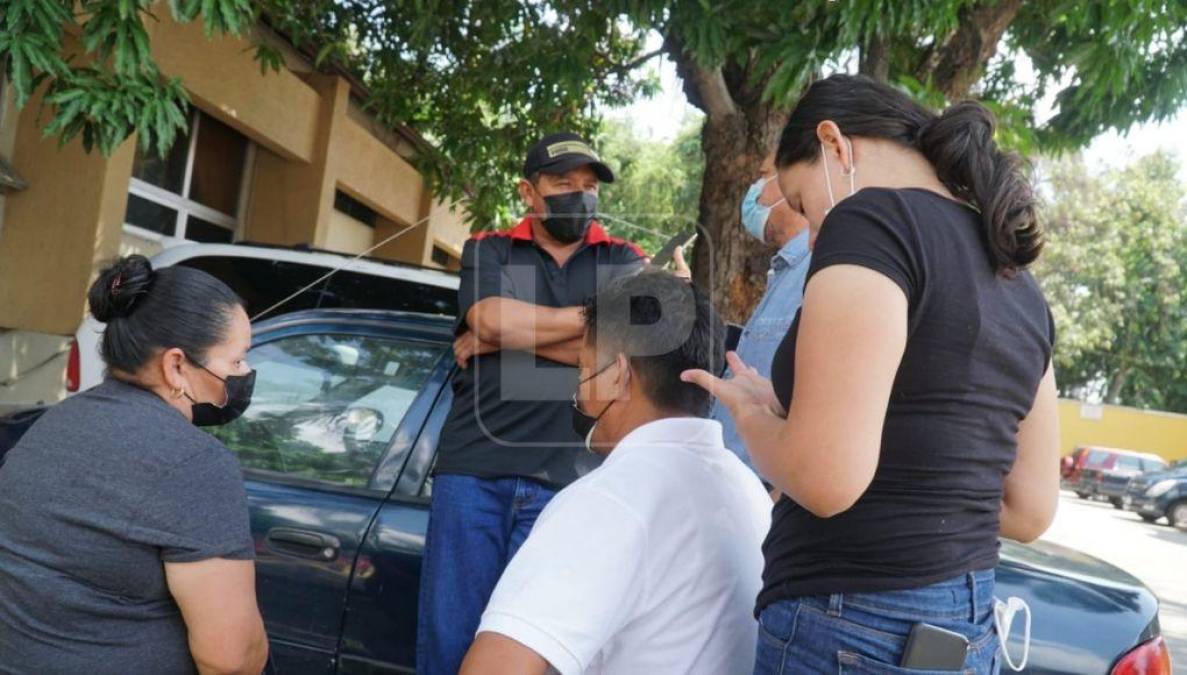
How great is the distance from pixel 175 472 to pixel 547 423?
49.8 inches

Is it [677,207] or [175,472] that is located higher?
[677,207]

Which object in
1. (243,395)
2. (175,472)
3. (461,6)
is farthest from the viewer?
(461,6)

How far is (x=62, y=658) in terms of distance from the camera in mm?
2020

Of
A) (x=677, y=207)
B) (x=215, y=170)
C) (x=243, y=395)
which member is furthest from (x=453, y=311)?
(x=677, y=207)

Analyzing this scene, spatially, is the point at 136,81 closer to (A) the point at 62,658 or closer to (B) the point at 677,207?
(A) the point at 62,658

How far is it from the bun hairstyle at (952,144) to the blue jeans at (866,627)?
54 centimetres

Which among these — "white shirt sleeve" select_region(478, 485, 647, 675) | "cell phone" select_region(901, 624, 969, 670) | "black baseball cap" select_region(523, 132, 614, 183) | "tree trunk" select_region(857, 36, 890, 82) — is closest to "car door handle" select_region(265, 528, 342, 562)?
"black baseball cap" select_region(523, 132, 614, 183)

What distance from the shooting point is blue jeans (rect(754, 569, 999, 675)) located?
1633 millimetres

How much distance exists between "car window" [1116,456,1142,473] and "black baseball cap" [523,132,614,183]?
88.2 ft

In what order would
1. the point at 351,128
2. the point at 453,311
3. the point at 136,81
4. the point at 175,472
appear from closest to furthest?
1. the point at 175,472
2. the point at 136,81
3. the point at 453,311
4. the point at 351,128

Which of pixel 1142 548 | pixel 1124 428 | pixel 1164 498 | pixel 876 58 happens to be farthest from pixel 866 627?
pixel 1124 428

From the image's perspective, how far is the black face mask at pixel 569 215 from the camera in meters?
3.41

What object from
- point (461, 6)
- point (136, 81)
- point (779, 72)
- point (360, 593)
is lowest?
point (360, 593)

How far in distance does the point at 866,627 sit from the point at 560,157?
2125 mm
